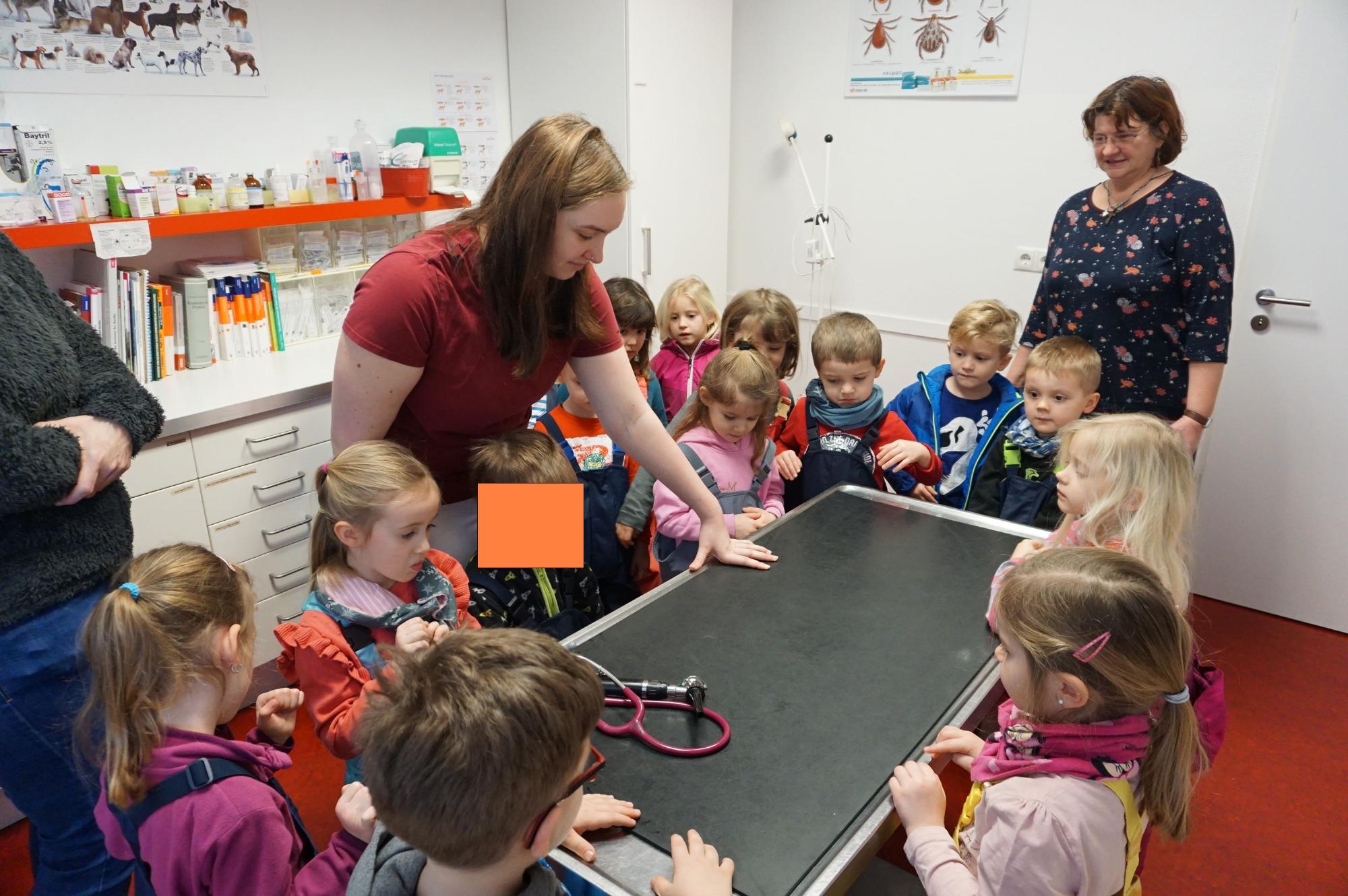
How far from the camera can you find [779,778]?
1054 millimetres

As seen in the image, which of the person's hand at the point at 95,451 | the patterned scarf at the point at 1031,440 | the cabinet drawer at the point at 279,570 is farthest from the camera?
the cabinet drawer at the point at 279,570

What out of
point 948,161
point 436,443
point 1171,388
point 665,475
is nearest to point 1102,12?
point 948,161

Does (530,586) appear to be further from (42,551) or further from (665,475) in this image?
(42,551)

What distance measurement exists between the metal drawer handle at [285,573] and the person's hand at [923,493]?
1.79m

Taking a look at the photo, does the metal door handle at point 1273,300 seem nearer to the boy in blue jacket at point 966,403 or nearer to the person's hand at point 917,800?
the boy in blue jacket at point 966,403

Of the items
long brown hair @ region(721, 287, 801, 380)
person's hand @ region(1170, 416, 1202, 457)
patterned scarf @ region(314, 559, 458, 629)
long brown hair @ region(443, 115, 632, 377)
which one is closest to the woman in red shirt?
long brown hair @ region(443, 115, 632, 377)

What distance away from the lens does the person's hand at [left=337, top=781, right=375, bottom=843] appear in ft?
3.41

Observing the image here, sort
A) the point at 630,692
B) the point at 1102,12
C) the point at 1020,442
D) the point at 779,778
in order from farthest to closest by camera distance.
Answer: the point at 1102,12, the point at 1020,442, the point at 630,692, the point at 779,778

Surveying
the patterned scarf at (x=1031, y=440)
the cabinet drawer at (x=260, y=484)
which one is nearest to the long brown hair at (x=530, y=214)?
the patterned scarf at (x=1031, y=440)

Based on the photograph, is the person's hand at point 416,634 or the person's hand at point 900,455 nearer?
the person's hand at point 416,634

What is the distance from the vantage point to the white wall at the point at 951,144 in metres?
2.71

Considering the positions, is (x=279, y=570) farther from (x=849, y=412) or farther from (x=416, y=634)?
(x=849, y=412)

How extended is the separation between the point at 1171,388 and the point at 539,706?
213 cm

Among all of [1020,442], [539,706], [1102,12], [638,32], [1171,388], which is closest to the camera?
[539,706]
